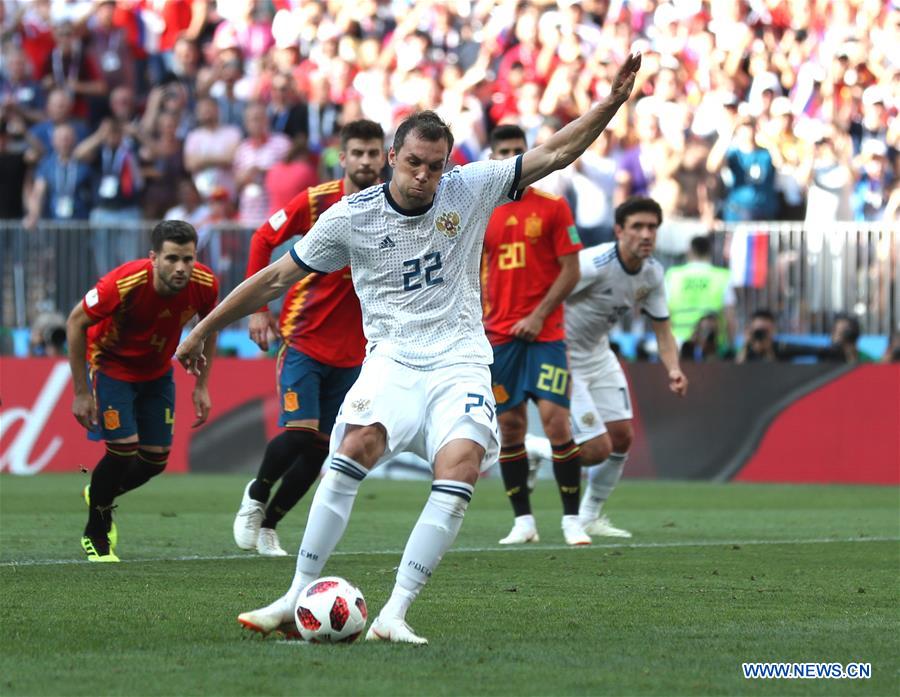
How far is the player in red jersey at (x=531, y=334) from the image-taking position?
11875 millimetres

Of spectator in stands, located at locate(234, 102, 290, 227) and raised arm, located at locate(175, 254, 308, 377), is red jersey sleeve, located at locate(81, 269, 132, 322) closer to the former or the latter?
raised arm, located at locate(175, 254, 308, 377)

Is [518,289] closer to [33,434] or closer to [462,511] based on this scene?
[462,511]

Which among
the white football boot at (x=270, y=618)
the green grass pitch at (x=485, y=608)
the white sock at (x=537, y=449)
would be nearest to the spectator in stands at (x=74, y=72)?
the white sock at (x=537, y=449)

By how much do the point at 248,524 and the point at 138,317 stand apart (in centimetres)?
154

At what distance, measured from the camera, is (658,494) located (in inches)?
664

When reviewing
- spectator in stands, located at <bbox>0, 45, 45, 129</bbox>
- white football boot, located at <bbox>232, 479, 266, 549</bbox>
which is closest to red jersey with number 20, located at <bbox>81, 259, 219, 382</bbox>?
white football boot, located at <bbox>232, 479, 266, 549</bbox>

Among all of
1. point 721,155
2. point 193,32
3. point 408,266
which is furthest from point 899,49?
point 408,266

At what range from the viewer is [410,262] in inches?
281

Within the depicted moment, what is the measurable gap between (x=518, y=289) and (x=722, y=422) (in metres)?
7.12

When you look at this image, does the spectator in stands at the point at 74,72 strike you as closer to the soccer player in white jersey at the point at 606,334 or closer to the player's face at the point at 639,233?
the soccer player in white jersey at the point at 606,334

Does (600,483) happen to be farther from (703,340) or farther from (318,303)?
(703,340)

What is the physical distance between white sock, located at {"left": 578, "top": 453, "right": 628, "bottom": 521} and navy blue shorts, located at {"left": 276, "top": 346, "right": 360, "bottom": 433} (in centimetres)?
279

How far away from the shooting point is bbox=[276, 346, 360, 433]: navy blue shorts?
1062cm

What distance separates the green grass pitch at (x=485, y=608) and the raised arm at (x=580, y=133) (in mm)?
1949
